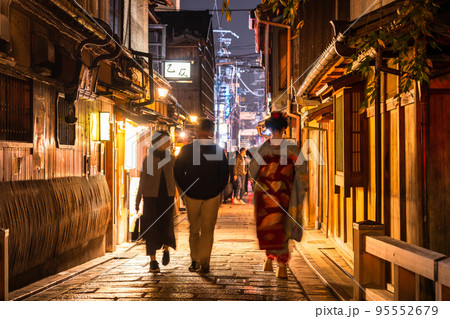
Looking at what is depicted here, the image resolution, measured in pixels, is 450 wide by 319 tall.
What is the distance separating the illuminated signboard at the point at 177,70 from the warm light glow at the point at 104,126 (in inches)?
619

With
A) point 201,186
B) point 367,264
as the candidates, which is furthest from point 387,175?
point 201,186

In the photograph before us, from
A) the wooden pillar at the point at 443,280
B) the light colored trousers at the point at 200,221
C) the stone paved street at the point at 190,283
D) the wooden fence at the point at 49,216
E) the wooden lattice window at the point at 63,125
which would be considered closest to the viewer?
the wooden pillar at the point at 443,280

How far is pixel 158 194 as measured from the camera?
908 cm

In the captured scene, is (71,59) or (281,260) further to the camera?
(71,59)

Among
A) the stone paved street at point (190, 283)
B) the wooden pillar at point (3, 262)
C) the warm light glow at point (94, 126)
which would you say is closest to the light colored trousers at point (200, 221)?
the stone paved street at point (190, 283)

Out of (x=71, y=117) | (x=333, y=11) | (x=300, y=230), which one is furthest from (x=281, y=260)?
(x=333, y=11)

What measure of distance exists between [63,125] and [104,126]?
5.54 ft

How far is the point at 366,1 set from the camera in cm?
1051

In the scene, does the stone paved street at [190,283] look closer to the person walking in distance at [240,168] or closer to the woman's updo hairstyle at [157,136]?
the woman's updo hairstyle at [157,136]

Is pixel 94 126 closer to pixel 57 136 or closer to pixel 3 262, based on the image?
pixel 57 136

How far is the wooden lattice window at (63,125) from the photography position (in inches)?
383

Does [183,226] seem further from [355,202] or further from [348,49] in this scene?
[348,49]

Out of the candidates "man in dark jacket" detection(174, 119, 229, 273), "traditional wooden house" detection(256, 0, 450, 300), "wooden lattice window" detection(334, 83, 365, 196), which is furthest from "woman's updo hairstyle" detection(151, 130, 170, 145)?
"wooden lattice window" detection(334, 83, 365, 196)

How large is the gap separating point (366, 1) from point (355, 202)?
467 centimetres
